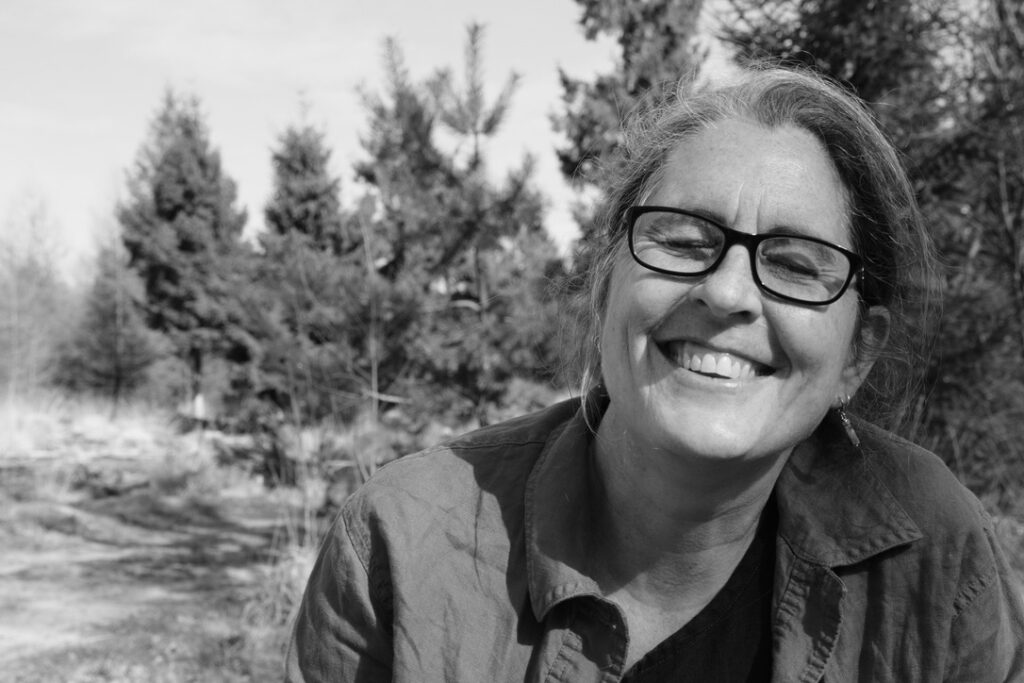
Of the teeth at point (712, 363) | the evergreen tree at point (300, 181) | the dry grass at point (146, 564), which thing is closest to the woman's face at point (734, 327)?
the teeth at point (712, 363)

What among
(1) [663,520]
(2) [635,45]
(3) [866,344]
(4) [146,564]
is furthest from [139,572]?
(3) [866,344]

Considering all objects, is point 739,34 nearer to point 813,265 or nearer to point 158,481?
point 813,265

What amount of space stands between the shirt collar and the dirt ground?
11.3ft

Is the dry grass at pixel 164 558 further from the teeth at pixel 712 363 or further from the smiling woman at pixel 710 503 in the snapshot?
the teeth at pixel 712 363

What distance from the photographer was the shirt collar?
5.02 feet

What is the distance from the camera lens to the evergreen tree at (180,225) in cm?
2134

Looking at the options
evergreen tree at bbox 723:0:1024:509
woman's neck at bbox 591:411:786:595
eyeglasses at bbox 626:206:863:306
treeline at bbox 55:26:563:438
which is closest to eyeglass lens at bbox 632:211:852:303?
eyeglasses at bbox 626:206:863:306

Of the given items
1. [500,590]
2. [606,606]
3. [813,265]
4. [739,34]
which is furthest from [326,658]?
[739,34]

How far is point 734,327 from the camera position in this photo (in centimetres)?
149

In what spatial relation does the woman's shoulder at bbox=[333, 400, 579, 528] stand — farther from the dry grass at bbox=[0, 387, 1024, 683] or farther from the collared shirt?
the dry grass at bbox=[0, 387, 1024, 683]

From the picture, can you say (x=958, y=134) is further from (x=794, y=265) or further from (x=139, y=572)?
(x=139, y=572)

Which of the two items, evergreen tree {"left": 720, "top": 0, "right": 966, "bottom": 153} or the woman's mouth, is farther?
evergreen tree {"left": 720, "top": 0, "right": 966, "bottom": 153}

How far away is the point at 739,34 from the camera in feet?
20.5

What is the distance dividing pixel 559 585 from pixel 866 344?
72 cm
